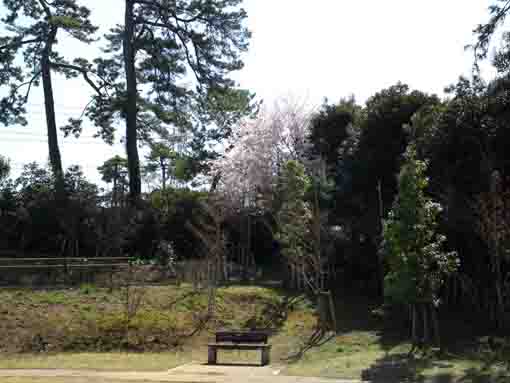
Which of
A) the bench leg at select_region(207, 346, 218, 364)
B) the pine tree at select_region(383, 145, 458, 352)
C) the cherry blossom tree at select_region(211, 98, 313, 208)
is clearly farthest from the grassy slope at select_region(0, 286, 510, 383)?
the cherry blossom tree at select_region(211, 98, 313, 208)

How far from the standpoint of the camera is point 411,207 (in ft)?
53.0

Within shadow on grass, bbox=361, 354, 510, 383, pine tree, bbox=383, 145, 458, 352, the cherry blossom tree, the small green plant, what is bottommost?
shadow on grass, bbox=361, 354, 510, 383

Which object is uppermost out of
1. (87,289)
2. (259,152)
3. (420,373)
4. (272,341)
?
(259,152)

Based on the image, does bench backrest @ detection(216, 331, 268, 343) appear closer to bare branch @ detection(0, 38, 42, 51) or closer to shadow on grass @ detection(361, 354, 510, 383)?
shadow on grass @ detection(361, 354, 510, 383)

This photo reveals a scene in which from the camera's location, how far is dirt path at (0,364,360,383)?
12.4m

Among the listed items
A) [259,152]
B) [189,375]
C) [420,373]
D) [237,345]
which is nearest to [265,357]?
[237,345]

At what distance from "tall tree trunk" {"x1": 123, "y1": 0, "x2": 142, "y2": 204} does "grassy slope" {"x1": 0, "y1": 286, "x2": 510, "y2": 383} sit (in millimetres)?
13216

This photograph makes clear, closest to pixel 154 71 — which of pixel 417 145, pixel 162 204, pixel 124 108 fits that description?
pixel 124 108

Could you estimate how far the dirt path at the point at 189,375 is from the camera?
12.4 m

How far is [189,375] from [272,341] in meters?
6.68

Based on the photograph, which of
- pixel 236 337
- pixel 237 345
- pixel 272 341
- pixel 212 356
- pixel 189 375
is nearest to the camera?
pixel 189 375

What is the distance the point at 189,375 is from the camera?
13.3 metres

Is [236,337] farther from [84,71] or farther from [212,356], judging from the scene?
[84,71]

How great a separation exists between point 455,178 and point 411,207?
5.29 metres
